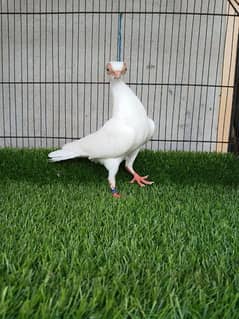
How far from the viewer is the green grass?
2.12 feet

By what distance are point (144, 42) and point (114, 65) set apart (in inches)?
48.6

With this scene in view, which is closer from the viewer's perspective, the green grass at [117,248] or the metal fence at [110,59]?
the green grass at [117,248]

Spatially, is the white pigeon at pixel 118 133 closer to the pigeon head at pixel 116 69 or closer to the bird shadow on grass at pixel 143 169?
the pigeon head at pixel 116 69

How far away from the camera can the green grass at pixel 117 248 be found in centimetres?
65

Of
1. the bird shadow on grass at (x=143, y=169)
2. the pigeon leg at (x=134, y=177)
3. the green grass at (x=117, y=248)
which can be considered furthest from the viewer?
the bird shadow on grass at (x=143, y=169)

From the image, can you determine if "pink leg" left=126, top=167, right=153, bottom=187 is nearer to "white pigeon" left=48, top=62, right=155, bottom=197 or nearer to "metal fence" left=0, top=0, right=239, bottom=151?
"white pigeon" left=48, top=62, right=155, bottom=197

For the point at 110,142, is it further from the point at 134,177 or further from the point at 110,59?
the point at 110,59

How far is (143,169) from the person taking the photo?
195cm

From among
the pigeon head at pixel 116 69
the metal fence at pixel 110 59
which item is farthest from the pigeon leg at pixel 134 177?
the metal fence at pixel 110 59

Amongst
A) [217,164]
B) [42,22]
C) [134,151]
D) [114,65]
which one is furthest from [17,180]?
[42,22]

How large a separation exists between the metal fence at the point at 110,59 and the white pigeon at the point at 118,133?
1109 mm

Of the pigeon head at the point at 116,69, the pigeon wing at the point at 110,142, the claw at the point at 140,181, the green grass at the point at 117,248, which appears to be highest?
the pigeon head at the point at 116,69

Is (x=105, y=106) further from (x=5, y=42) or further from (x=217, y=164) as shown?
(x=217, y=164)

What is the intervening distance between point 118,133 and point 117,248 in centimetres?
67
